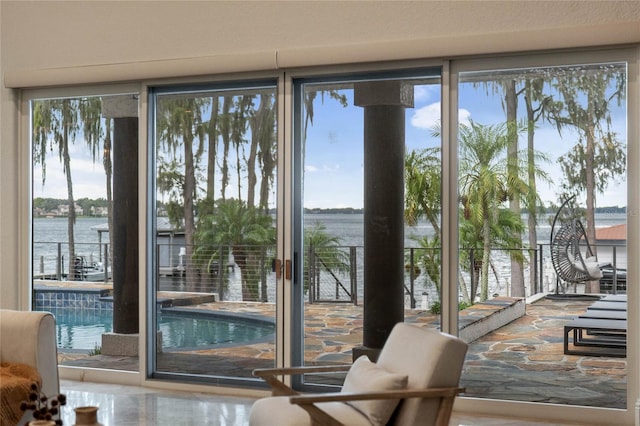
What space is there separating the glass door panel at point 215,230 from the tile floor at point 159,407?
0.91 ft

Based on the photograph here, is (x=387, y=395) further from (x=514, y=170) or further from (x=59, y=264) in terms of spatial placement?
(x=59, y=264)

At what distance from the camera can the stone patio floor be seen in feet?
15.6

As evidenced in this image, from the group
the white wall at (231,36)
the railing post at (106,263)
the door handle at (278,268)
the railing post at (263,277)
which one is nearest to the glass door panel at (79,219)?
the railing post at (106,263)

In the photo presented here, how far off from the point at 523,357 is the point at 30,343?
278cm

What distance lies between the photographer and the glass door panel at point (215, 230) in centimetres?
549

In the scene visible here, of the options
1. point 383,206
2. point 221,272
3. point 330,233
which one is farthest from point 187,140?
point 383,206

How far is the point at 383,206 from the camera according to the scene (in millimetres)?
5195

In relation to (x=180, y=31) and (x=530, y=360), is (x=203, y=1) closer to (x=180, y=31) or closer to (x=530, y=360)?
(x=180, y=31)

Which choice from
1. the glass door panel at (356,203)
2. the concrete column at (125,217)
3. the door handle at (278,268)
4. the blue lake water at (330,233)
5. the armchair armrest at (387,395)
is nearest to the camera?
the armchair armrest at (387,395)

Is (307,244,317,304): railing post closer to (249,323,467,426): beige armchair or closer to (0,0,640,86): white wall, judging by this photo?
(0,0,640,86): white wall

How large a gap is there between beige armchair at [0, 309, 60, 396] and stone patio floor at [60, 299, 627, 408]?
162 cm

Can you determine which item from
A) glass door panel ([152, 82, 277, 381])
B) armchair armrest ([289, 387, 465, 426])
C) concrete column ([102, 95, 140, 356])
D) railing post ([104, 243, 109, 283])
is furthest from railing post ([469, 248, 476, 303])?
railing post ([104, 243, 109, 283])

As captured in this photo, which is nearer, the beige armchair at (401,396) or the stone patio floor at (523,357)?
the beige armchair at (401,396)

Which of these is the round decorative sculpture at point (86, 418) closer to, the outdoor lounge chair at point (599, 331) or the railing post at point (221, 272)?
the railing post at point (221, 272)
